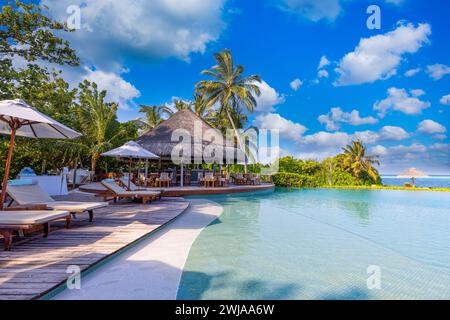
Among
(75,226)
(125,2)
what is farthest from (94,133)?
(75,226)

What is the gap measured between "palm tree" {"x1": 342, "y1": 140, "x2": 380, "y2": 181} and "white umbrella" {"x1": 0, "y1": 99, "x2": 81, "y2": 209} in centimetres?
3049

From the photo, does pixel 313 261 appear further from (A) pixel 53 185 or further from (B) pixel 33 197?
(A) pixel 53 185

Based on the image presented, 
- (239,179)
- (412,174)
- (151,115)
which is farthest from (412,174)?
(151,115)

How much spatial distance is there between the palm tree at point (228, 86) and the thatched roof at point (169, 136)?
4106mm

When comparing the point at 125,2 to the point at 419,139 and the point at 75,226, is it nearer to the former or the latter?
the point at 75,226

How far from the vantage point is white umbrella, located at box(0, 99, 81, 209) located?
3.92m

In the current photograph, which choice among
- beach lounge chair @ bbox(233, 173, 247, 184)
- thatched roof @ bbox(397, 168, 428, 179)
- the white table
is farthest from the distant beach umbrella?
the white table

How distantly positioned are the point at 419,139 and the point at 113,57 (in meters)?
49.4

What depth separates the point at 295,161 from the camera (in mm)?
27453

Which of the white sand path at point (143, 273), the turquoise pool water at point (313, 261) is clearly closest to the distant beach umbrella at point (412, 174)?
the turquoise pool water at point (313, 261)

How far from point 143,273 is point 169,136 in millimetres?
12864

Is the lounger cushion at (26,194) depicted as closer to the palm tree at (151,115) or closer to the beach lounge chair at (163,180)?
the beach lounge chair at (163,180)

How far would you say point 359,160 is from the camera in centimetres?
2908

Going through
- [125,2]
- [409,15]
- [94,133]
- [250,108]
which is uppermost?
[409,15]
